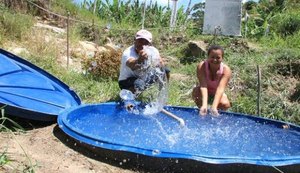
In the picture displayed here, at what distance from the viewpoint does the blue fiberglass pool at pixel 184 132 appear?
3957 millimetres

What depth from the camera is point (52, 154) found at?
357cm

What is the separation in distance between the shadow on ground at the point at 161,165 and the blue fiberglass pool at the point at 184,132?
0.06 meters

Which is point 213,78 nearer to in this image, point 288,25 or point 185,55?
point 185,55

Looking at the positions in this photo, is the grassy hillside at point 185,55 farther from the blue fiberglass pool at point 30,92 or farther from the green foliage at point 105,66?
the blue fiberglass pool at point 30,92

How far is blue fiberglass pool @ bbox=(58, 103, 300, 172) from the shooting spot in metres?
3.96

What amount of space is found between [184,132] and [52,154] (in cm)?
154

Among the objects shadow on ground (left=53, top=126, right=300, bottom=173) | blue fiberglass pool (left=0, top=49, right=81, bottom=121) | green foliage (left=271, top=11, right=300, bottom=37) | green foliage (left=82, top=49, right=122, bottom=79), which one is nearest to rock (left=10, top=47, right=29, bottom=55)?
green foliage (left=82, top=49, right=122, bottom=79)

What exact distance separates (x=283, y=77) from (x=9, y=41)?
A: 182 inches

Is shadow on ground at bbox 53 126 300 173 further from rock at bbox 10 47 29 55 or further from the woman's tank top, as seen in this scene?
rock at bbox 10 47 29 55

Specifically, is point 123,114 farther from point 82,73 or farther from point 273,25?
point 273,25

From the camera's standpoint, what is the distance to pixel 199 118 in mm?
4871

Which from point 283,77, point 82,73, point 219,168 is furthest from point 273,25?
point 219,168

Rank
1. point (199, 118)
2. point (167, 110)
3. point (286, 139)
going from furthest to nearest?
point (167, 110) < point (199, 118) < point (286, 139)

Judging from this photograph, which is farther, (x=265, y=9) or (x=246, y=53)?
(x=265, y=9)
